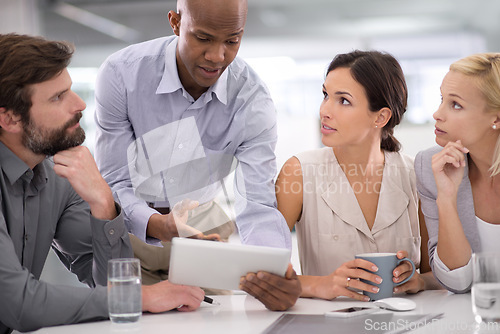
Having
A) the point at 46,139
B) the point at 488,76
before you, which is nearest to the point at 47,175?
the point at 46,139

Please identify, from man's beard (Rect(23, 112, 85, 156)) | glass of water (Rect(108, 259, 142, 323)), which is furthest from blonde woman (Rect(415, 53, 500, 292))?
man's beard (Rect(23, 112, 85, 156))

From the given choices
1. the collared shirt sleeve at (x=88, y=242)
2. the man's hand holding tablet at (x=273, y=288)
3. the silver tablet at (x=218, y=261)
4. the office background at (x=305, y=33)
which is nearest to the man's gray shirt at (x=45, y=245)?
the collared shirt sleeve at (x=88, y=242)

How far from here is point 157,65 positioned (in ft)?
6.63

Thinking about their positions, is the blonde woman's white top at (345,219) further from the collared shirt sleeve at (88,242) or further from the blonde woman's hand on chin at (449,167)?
the collared shirt sleeve at (88,242)

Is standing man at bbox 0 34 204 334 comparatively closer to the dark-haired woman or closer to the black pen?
the black pen

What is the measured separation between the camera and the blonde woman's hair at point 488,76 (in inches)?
67.6

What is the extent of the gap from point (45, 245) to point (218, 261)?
579mm

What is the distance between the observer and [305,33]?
571 cm

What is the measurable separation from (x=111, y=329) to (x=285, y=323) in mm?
383

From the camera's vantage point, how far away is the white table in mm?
1237

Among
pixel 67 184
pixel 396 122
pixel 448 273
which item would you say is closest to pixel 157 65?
pixel 67 184

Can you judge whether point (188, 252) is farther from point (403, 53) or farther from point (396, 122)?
point (403, 53)

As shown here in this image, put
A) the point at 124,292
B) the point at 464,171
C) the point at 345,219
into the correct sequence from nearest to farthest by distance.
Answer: the point at 124,292 < the point at 464,171 < the point at 345,219

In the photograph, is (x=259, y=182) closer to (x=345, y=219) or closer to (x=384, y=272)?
(x=345, y=219)
